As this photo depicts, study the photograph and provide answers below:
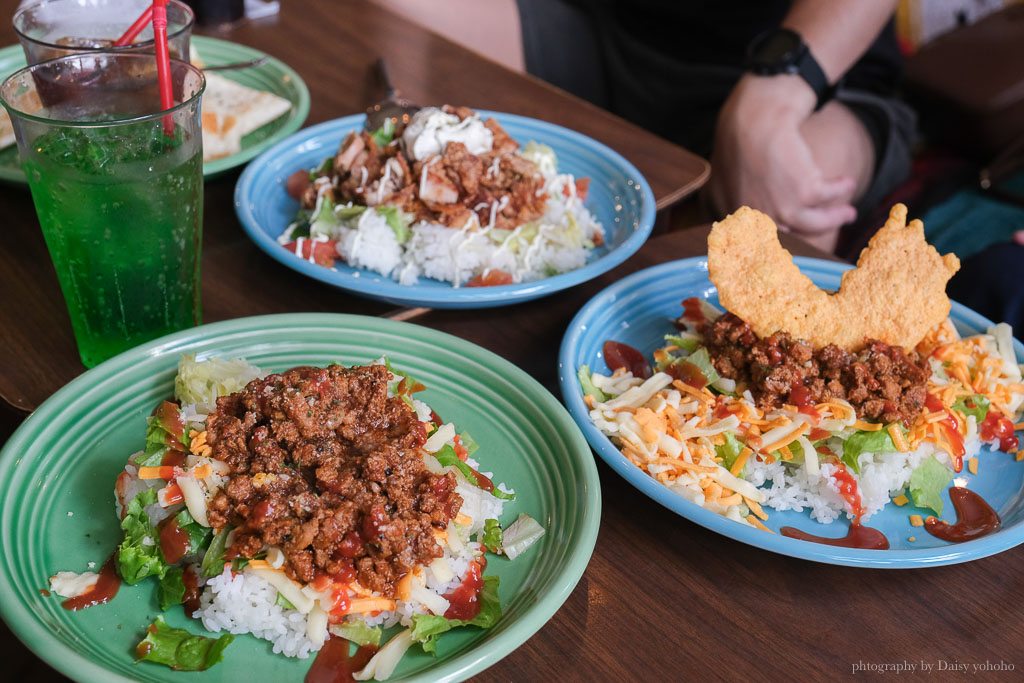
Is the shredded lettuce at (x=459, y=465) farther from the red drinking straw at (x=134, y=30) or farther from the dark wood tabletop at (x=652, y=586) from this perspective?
the red drinking straw at (x=134, y=30)

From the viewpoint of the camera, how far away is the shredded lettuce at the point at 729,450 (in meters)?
1.40

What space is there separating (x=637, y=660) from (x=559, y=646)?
4.1 inches

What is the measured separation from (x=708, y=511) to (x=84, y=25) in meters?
1.75

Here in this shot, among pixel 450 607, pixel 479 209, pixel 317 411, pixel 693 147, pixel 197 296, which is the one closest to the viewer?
pixel 450 607

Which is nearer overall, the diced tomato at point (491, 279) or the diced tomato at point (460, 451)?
the diced tomato at point (460, 451)

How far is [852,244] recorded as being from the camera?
11.1 ft

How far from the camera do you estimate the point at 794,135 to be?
2.88 meters

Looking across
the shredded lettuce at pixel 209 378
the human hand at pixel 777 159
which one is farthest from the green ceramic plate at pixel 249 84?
the human hand at pixel 777 159

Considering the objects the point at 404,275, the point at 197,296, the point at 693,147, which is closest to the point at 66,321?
the point at 197,296

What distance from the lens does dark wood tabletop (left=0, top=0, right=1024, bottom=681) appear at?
1.12 m

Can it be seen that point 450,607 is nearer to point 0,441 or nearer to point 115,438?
point 115,438

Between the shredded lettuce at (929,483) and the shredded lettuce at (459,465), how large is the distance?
0.67 m

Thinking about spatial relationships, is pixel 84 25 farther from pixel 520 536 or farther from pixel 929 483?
pixel 929 483

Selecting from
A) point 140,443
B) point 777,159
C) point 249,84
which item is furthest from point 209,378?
point 777,159
